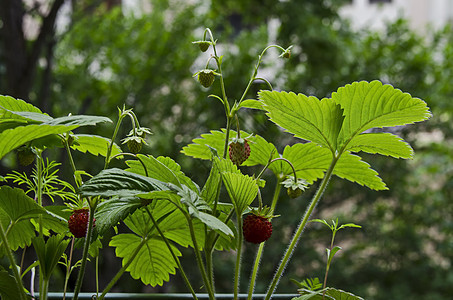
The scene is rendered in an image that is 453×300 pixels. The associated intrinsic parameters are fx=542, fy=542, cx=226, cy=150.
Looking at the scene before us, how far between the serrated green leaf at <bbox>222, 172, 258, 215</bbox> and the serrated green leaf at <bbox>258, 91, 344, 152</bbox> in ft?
0.18

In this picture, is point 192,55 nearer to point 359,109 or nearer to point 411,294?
point 411,294

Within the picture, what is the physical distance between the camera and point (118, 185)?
13.5 inches

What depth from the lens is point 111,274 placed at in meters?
2.50

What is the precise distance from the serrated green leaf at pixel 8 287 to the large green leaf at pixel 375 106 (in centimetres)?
27

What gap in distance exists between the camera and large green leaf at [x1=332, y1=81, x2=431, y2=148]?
0.39 meters

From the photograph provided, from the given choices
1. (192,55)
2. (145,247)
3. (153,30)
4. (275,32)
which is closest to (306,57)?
(275,32)

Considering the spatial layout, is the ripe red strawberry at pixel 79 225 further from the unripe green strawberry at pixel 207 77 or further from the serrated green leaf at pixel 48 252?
the unripe green strawberry at pixel 207 77

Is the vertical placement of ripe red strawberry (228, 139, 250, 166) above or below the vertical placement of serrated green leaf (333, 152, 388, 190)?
below

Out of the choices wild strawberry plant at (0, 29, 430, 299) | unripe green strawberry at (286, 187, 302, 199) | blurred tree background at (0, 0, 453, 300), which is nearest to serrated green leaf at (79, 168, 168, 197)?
wild strawberry plant at (0, 29, 430, 299)

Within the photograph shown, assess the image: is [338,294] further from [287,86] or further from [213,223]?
[287,86]

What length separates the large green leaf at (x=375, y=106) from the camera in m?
0.39

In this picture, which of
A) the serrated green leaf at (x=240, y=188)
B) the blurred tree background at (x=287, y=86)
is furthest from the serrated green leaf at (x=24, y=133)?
the blurred tree background at (x=287, y=86)

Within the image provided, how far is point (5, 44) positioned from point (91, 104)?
97 cm

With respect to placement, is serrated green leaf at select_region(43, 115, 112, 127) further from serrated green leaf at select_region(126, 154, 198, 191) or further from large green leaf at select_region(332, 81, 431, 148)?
large green leaf at select_region(332, 81, 431, 148)
